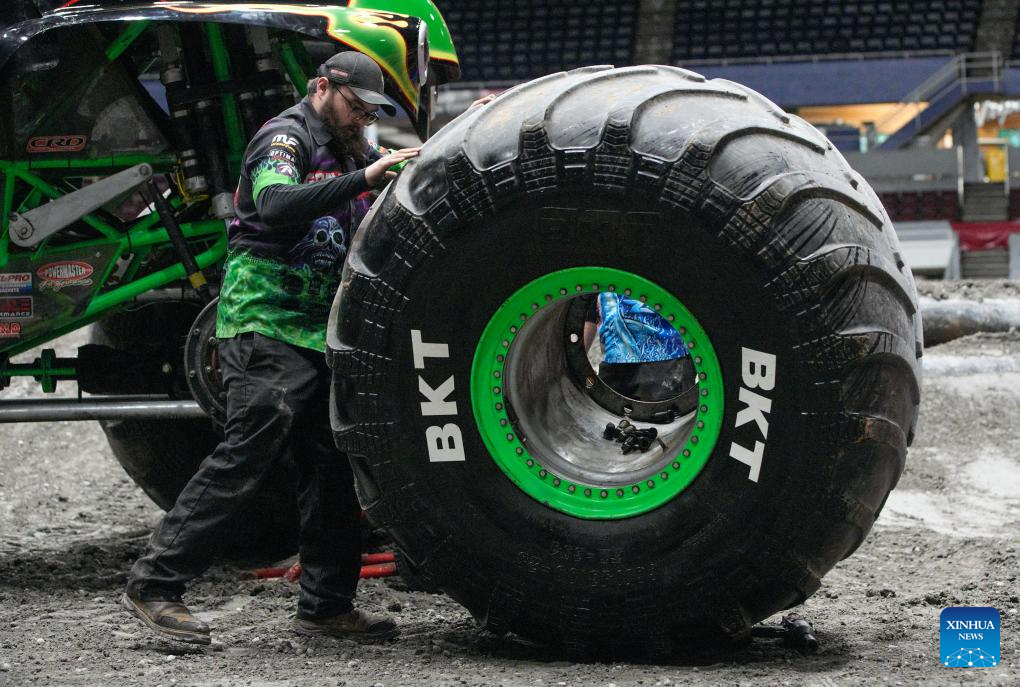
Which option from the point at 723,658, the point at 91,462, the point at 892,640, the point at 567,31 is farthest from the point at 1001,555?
the point at 567,31

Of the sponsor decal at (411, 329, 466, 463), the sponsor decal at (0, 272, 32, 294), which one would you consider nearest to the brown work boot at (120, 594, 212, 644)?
the sponsor decal at (411, 329, 466, 463)

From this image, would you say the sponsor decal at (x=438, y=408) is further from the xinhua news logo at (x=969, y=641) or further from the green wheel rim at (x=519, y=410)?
the xinhua news logo at (x=969, y=641)

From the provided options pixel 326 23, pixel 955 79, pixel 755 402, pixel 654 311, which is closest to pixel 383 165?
pixel 654 311

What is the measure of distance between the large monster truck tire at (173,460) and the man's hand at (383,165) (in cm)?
175

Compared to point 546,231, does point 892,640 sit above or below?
below

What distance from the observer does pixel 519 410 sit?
10.6 feet

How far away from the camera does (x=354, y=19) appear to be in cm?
410

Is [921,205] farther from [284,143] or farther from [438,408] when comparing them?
[438,408]

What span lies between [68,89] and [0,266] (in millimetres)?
665

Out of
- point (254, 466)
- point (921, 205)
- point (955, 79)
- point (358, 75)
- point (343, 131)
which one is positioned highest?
point (955, 79)

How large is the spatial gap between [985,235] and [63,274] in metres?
17.9

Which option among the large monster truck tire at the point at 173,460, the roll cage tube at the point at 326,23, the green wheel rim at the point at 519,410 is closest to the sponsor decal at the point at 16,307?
the large monster truck tire at the point at 173,460

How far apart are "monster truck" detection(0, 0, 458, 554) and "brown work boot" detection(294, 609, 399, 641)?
81cm

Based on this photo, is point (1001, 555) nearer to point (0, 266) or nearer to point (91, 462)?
point (0, 266)
